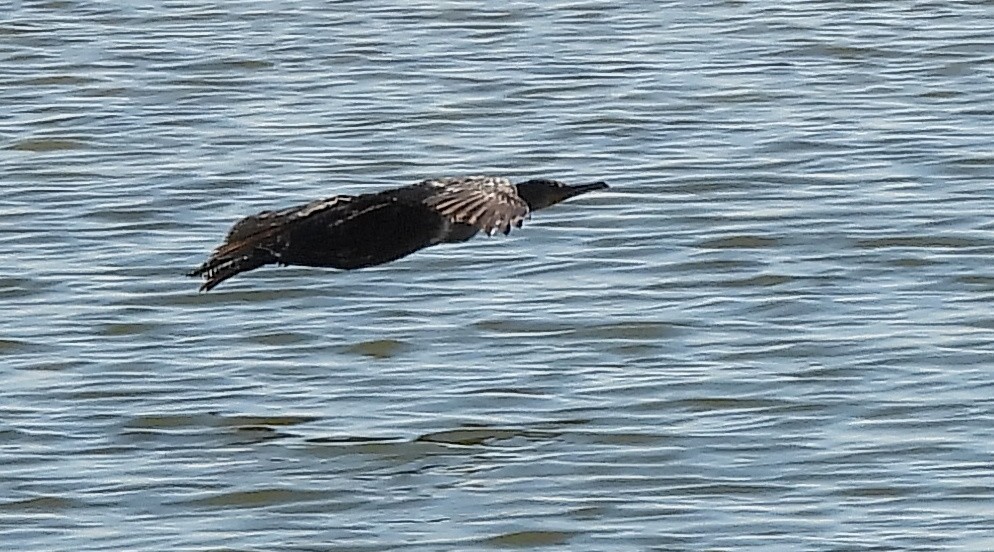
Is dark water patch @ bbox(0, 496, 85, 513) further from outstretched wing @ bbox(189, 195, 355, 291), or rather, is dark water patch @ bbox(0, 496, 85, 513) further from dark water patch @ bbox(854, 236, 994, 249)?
dark water patch @ bbox(854, 236, 994, 249)

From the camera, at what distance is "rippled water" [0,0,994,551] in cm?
902

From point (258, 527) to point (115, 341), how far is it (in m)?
2.14

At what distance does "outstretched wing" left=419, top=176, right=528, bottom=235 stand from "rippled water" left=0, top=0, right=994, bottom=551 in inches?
28.8

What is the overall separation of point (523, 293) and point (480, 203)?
79.7 inches

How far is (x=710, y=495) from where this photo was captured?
893 cm

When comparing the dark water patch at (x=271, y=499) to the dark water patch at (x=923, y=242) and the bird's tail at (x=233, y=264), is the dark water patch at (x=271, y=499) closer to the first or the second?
the bird's tail at (x=233, y=264)

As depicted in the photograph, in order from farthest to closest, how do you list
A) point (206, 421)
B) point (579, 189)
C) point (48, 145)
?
point (48, 145), point (579, 189), point (206, 421)

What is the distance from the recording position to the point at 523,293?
11.3 metres

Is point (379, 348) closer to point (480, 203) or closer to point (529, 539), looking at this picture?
point (480, 203)

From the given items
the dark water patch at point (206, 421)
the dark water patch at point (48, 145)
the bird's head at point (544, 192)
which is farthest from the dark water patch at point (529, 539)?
the dark water patch at point (48, 145)

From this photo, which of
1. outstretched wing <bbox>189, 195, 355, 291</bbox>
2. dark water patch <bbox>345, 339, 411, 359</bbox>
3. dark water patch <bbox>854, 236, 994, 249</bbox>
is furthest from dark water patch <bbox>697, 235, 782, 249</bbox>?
outstretched wing <bbox>189, 195, 355, 291</bbox>

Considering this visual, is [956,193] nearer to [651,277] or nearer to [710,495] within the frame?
[651,277]

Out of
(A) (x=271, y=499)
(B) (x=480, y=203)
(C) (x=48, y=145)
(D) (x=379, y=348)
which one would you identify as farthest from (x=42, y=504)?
(C) (x=48, y=145)

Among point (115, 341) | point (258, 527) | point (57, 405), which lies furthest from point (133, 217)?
point (258, 527)
